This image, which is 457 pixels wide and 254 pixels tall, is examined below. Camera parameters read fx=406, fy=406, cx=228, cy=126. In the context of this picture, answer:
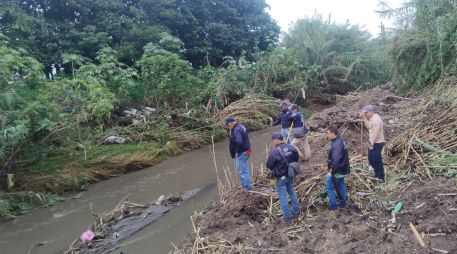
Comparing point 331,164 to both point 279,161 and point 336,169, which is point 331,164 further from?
point 279,161

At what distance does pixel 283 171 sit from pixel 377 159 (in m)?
1.97

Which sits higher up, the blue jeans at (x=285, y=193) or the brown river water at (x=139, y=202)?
the blue jeans at (x=285, y=193)

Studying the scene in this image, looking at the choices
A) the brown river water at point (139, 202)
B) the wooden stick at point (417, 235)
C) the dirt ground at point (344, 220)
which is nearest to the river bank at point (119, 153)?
the brown river water at point (139, 202)

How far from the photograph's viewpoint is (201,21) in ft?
84.6

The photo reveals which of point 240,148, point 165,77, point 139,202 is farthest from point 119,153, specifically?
point 240,148

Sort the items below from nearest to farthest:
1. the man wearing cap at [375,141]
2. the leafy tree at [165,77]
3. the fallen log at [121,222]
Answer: the man wearing cap at [375,141]
the fallen log at [121,222]
the leafy tree at [165,77]

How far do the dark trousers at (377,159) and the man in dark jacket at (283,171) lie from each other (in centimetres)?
162

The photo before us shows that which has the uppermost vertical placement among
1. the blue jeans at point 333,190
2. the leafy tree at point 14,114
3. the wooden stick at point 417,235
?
the leafy tree at point 14,114

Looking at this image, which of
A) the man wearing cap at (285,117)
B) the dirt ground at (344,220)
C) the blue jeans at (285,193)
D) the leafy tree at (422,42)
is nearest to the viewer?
the dirt ground at (344,220)

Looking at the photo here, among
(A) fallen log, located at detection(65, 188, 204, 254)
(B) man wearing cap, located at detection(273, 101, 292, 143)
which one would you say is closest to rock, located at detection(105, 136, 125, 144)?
(A) fallen log, located at detection(65, 188, 204, 254)

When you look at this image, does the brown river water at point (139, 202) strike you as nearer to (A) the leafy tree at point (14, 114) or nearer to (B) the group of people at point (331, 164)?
(A) the leafy tree at point (14, 114)

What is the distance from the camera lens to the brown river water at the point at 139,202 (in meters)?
7.54

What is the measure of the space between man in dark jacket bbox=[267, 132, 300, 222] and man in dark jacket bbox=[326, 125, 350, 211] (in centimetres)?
54

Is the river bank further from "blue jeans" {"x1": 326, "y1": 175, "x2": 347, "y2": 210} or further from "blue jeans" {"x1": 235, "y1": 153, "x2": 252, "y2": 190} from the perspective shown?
"blue jeans" {"x1": 326, "y1": 175, "x2": 347, "y2": 210}
